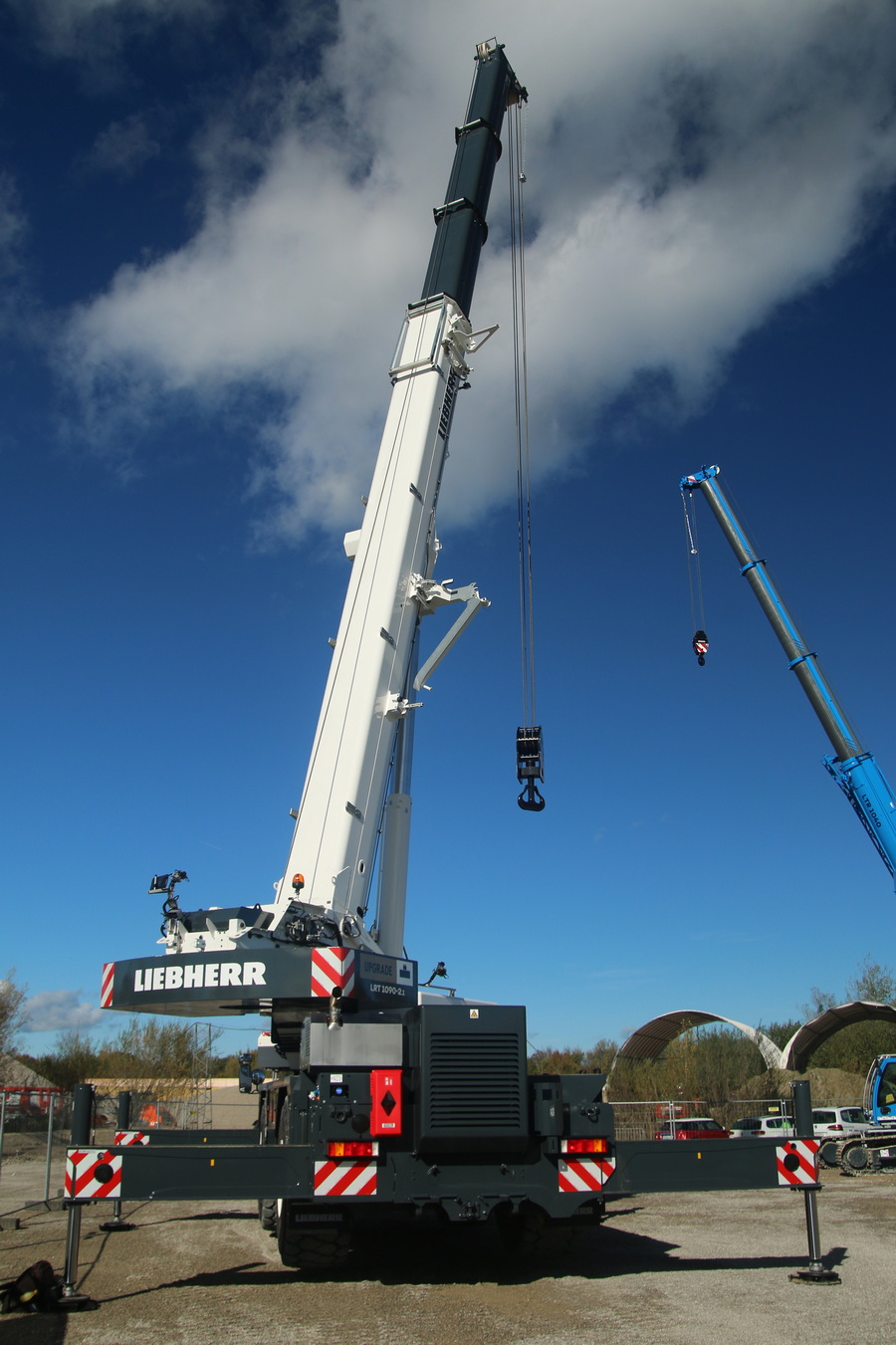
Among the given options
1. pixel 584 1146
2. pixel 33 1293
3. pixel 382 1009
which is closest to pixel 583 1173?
pixel 584 1146

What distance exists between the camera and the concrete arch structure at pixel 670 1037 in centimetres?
3316

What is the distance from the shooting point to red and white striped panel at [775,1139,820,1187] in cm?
826

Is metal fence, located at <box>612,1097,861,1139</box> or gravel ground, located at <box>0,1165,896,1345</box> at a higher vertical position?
metal fence, located at <box>612,1097,861,1139</box>

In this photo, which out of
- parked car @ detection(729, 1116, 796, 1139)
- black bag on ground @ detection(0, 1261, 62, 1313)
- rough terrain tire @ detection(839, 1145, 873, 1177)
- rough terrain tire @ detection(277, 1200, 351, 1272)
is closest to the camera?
black bag on ground @ detection(0, 1261, 62, 1313)

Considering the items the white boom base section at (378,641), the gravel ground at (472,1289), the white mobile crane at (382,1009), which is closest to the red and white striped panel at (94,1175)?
the white mobile crane at (382,1009)

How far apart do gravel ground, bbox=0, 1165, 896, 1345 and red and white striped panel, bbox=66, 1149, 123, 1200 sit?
77 centimetres

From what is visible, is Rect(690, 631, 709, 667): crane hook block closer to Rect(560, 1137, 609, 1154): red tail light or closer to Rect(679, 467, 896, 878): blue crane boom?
Rect(679, 467, 896, 878): blue crane boom

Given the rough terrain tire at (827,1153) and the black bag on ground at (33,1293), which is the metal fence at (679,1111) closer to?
the rough terrain tire at (827,1153)

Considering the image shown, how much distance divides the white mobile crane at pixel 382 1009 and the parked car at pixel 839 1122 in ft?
38.3

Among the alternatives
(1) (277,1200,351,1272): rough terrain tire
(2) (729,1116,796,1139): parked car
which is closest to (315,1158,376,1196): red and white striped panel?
(1) (277,1200,351,1272): rough terrain tire

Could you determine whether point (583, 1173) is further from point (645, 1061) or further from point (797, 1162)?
point (645, 1061)

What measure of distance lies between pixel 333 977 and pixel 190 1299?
3.18 metres

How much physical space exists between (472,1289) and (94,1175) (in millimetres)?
3107

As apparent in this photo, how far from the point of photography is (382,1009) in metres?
11.1
